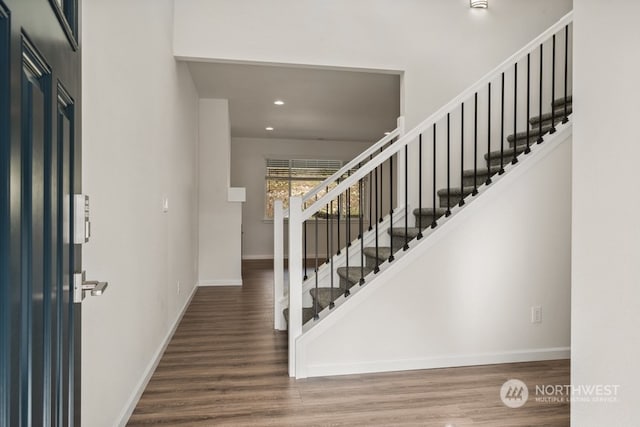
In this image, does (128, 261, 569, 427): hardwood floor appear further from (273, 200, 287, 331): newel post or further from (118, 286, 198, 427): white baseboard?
(273, 200, 287, 331): newel post

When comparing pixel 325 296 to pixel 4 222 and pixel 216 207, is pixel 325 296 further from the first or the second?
pixel 216 207

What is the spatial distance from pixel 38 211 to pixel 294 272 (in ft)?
6.16

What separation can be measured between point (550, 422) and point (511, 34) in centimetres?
366

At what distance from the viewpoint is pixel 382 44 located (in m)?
3.81

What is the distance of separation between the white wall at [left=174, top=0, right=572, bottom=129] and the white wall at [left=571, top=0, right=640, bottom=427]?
2537 mm

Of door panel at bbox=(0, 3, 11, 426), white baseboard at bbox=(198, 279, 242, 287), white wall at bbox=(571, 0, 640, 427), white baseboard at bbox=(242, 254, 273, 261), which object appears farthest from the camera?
white baseboard at bbox=(242, 254, 273, 261)

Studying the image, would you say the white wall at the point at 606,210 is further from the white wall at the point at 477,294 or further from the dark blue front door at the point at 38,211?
the dark blue front door at the point at 38,211

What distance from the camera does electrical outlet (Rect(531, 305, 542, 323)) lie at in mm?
2779

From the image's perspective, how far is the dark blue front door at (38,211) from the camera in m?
0.63

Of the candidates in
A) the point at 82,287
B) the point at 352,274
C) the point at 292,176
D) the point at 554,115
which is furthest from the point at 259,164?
the point at 82,287

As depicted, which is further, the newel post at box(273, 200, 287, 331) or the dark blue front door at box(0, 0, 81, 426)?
the newel post at box(273, 200, 287, 331)

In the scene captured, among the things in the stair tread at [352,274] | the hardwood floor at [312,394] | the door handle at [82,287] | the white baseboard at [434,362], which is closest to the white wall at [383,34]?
the stair tread at [352,274]

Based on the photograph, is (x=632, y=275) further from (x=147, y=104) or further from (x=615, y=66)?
(x=147, y=104)

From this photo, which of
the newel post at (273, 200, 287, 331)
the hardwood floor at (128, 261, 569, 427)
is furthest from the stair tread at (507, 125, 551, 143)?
the newel post at (273, 200, 287, 331)
